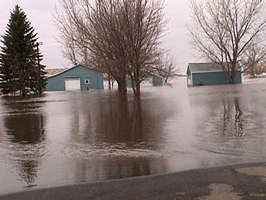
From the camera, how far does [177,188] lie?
406 cm

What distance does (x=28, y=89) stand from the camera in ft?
139

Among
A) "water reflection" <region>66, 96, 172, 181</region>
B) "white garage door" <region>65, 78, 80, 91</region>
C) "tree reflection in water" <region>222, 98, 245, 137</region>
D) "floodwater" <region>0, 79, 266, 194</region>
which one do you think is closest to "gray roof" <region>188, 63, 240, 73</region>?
"white garage door" <region>65, 78, 80, 91</region>

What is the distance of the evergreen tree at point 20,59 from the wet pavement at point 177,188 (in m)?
38.1

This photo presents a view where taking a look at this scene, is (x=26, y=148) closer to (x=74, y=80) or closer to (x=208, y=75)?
(x=74, y=80)

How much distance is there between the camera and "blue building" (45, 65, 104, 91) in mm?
54281

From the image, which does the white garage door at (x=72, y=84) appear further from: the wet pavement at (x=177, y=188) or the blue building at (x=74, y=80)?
the wet pavement at (x=177, y=188)

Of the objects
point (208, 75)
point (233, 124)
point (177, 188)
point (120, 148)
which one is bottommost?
point (177, 188)

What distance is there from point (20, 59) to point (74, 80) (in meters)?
14.3

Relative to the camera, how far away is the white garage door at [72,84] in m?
54.6

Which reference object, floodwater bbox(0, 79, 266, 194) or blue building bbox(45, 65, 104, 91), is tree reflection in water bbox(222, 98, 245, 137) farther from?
blue building bbox(45, 65, 104, 91)

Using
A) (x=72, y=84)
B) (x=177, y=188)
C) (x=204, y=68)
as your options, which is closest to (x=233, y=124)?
(x=177, y=188)

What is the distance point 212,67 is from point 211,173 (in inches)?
2269

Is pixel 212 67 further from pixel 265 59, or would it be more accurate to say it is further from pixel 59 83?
pixel 59 83

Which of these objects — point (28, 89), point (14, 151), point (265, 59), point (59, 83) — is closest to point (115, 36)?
point (14, 151)
